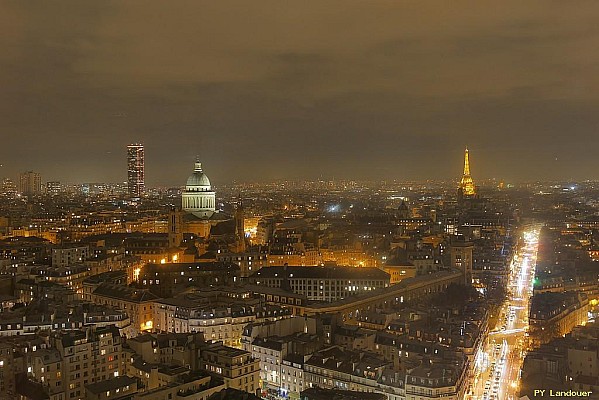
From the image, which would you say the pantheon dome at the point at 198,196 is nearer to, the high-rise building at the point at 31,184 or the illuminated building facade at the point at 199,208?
the illuminated building facade at the point at 199,208

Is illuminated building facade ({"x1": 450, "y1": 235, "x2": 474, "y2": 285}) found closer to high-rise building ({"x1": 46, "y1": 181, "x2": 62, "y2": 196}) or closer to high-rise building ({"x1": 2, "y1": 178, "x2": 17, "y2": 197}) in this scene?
high-rise building ({"x1": 2, "y1": 178, "x2": 17, "y2": 197})

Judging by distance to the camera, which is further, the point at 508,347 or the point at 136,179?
the point at 136,179

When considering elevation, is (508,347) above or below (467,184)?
below

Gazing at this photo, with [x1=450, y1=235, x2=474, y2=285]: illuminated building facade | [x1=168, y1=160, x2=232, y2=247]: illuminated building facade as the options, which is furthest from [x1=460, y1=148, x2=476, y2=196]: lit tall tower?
[x1=450, y1=235, x2=474, y2=285]: illuminated building facade

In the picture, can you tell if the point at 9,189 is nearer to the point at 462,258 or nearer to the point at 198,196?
the point at 198,196

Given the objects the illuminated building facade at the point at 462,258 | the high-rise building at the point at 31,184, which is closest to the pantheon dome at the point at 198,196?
the illuminated building facade at the point at 462,258

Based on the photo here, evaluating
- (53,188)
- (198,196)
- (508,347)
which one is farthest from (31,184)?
(508,347)
